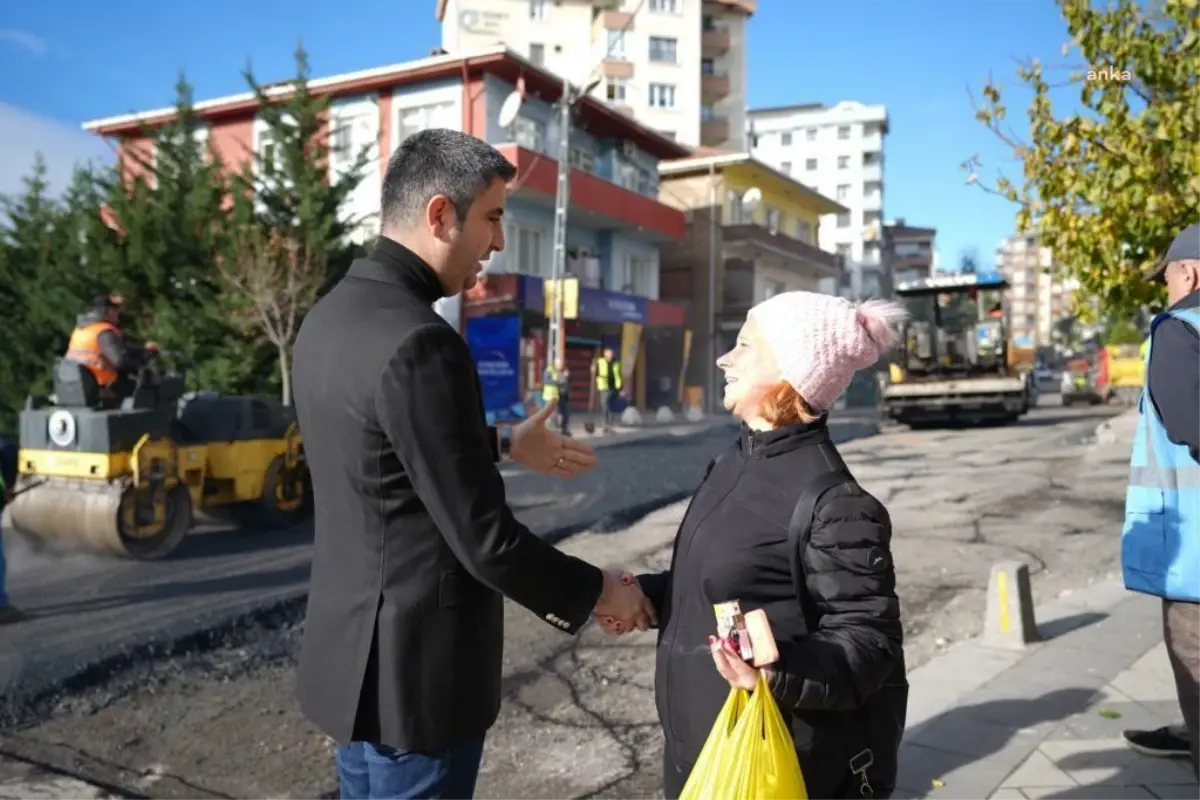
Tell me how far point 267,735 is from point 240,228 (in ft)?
46.3

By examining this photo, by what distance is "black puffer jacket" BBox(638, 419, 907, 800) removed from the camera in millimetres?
1705

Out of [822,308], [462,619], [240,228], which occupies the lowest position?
[462,619]

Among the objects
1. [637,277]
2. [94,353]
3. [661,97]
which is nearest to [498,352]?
[637,277]

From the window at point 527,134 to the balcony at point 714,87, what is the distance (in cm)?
3418

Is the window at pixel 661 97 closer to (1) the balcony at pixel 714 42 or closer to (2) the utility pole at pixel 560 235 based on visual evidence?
(1) the balcony at pixel 714 42

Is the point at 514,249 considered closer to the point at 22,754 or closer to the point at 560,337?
the point at 560,337

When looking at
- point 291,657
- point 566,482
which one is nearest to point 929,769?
point 291,657

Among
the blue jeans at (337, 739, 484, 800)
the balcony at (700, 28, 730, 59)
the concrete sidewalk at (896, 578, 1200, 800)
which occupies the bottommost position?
the concrete sidewalk at (896, 578, 1200, 800)

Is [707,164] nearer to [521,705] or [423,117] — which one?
[423,117]

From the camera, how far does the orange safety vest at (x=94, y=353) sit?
7.58 m

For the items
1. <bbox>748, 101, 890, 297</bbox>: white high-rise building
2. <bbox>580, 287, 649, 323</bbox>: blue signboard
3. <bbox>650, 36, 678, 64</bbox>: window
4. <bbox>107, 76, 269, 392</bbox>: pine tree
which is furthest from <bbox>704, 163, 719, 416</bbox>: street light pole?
<bbox>748, 101, 890, 297</bbox>: white high-rise building

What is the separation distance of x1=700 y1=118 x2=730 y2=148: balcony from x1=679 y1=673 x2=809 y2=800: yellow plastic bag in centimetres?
5631

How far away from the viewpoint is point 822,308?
1.94 metres

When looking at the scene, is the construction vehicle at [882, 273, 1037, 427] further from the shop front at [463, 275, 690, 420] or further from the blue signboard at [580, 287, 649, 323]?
the blue signboard at [580, 287, 649, 323]
